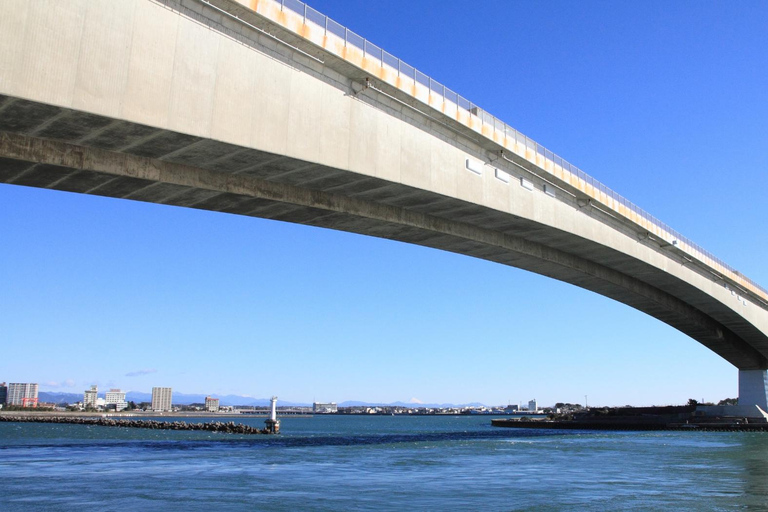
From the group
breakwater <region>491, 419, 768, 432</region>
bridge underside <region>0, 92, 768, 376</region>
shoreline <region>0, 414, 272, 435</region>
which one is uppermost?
bridge underside <region>0, 92, 768, 376</region>

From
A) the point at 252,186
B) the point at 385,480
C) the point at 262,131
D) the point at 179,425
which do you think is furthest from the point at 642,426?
the point at 262,131

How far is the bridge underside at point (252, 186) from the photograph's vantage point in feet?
62.5

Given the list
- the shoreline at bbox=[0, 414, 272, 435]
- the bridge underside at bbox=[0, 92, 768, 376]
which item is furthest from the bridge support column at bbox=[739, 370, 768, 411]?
the shoreline at bbox=[0, 414, 272, 435]

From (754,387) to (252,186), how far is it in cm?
6876

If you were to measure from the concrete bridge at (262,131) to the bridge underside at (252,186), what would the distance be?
0.07m

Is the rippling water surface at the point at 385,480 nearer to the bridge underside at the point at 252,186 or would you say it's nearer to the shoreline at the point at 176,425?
the bridge underside at the point at 252,186

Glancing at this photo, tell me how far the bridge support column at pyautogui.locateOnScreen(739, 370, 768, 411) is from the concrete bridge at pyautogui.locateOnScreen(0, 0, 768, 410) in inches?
1865

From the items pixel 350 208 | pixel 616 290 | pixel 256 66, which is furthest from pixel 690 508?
pixel 616 290

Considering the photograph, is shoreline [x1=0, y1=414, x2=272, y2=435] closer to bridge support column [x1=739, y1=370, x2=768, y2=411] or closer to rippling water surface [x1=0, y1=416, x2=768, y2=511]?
rippling water surface [x1=0, y1=416, x2=768, y2=511]

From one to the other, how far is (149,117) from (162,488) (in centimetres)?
1354

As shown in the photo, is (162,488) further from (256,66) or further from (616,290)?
(616,290)

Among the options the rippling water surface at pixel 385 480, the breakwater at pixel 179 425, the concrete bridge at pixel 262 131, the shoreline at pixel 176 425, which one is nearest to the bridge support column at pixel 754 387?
the rippling water surface at pixel 385 480

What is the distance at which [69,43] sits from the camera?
16.9 metres

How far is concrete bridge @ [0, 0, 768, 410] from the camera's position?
17203 mm
